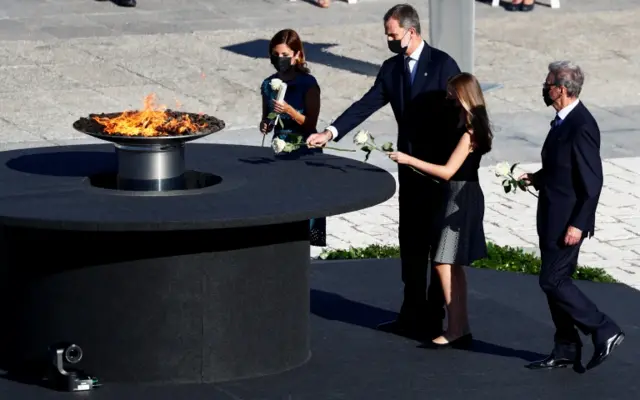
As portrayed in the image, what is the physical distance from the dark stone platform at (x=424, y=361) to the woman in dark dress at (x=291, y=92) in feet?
3.53

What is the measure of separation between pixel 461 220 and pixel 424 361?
82 cm

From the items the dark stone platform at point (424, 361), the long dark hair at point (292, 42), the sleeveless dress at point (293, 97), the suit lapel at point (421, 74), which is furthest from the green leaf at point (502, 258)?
the suit lapel at point (421, 74)

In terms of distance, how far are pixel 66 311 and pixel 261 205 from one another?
1.18 m

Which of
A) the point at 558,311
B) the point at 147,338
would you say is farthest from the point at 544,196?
the point at 147,338

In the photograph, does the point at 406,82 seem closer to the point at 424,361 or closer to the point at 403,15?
the point at 403,15

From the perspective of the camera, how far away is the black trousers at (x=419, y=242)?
9.10 m

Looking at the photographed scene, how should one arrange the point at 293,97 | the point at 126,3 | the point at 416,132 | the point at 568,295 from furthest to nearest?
the point at 126,3 < the point at 293,97 < the point at 416,132 < the point at 568,295

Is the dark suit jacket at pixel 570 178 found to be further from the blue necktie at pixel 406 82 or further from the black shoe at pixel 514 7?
the black shoe at pixel 514 7

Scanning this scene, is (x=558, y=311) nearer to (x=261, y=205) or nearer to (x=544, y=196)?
(x=544, y=196)

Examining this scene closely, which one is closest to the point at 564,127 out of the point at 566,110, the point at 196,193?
the point at 566,110

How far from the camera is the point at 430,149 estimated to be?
9016 millimetres

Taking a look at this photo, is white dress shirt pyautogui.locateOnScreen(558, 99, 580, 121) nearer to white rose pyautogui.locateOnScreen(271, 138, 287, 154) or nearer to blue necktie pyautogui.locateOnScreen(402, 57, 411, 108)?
blue necktie pyautogui.locateOnScreen(402, 57, 411, 108)

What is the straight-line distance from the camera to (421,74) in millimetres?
9109

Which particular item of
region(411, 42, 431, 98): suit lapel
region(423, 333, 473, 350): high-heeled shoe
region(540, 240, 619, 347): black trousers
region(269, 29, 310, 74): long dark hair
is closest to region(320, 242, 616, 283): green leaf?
region(269, 29, 310, 74): long dark hair
